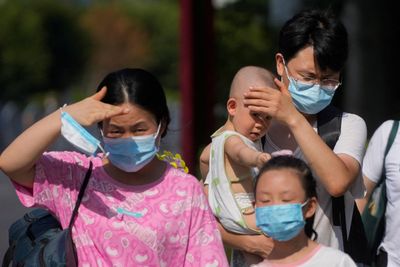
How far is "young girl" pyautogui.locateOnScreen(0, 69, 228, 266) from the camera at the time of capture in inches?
154

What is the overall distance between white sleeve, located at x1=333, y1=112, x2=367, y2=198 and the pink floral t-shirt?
0.60m

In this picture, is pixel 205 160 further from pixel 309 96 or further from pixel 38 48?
pixel 38 48

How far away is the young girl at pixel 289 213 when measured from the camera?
391 centimetres

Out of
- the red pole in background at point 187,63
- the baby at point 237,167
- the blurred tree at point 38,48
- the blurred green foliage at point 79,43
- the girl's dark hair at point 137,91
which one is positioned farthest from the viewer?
the blurred green foliage at point 79,43

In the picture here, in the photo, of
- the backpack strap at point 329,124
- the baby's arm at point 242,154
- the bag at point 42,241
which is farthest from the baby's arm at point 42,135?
the backpack strap at point 329,124

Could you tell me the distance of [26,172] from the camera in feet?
13.0

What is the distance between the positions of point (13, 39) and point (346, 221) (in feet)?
93.1

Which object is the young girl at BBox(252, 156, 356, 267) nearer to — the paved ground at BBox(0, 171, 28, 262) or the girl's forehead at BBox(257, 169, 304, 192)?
the girl's forehead at BBox(257, 169, 304, 192)

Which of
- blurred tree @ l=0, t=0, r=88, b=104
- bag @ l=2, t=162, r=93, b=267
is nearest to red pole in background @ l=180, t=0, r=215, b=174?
bag @ l=2, t=162, r=93, b=267

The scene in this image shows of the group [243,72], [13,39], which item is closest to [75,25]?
[13,39]

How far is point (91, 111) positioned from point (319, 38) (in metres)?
0.98

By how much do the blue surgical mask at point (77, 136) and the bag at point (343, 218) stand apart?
976 mm

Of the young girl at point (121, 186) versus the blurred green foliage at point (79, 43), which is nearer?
the young girl at point (121, 186)

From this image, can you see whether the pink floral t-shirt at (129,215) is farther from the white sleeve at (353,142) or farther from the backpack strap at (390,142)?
the backpack strap at (390,142)
